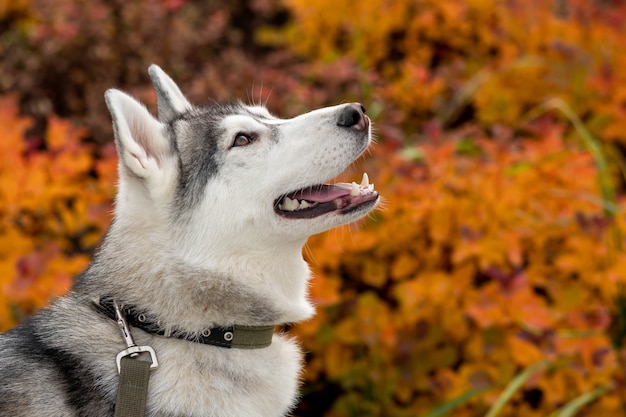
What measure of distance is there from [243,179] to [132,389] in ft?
2.56

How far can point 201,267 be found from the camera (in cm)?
243

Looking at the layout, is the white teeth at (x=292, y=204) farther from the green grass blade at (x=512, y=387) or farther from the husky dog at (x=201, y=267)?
the green grass blade at (x=512, y=387)

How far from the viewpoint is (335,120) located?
2557 mm

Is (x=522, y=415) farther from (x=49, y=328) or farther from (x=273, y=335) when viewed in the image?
(x=49, y=328)

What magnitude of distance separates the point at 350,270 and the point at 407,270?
0.35 metres

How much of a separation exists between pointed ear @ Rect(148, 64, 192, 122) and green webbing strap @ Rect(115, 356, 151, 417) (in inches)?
41.6

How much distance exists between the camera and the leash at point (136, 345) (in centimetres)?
218

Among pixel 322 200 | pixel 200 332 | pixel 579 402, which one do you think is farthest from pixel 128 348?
pixel 579 402

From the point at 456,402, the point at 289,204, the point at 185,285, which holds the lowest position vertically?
the point at 456,402

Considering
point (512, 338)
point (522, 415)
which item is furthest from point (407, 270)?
point (522, 415)

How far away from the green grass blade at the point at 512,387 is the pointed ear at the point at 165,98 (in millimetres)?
1758

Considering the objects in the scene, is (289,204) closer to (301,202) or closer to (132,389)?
(301,202)

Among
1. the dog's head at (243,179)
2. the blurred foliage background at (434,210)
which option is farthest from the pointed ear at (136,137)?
the blurred foliage background at (434,210)

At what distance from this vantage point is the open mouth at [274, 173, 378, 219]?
8.29ft
